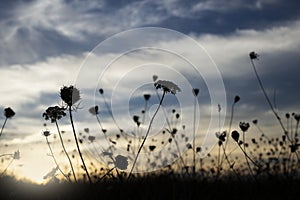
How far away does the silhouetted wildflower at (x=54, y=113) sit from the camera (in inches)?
197

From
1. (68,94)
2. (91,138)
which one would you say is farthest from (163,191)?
(91,138)

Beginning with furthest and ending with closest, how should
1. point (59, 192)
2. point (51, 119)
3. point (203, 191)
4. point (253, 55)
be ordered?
1. point (253, 55)
2. point (59, 192)
3. point (203, 191)
4. point (51, 119)

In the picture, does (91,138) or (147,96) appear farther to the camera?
(147,96)

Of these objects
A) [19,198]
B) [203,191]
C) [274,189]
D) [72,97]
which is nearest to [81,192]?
[19,198]

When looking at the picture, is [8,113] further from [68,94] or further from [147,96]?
[147,96]

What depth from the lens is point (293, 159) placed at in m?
7.95

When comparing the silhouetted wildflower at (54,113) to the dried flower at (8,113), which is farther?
the dried flower at (8,113)

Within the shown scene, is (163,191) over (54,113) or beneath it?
beneath

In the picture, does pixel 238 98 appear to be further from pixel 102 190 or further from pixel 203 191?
pixel 102 190

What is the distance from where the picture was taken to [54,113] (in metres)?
5.05

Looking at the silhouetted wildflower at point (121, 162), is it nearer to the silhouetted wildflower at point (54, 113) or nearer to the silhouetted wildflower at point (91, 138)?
the silhouetted wildflower at point (54, 113)

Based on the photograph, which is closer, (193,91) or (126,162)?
(126,162)

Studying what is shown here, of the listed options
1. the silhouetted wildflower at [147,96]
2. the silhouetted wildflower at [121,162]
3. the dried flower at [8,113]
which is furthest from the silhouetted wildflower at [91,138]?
the silhouetted wildflower at [121,162]

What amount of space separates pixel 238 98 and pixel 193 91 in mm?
1048
